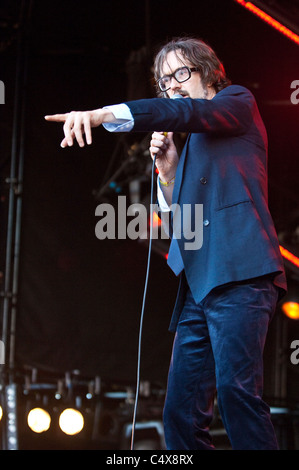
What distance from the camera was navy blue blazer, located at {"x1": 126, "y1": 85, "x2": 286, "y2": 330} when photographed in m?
1.69

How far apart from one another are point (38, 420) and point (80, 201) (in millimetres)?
1989

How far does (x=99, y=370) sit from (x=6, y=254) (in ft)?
4.13

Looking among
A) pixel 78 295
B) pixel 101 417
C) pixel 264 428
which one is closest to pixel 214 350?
pixel 264 428

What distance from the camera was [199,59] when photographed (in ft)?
6.67

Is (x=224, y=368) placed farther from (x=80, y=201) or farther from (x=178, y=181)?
(x=80, y=201)

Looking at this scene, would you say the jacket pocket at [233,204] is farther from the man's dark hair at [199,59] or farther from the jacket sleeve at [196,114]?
the man's dark hair at [199,59]

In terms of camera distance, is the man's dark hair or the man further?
the man's dark hair

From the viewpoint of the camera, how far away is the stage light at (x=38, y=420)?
389 cm

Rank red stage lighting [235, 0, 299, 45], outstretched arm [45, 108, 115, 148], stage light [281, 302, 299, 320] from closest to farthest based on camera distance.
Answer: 1. outstretched arm [45, 108, 115, 148]
2. red stage lighting [235, 0, 299, 45]
3. stage light [281, 302, 299, 320]

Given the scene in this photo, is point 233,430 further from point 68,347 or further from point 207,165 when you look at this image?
point 68,347

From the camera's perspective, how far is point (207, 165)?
188 centimetres

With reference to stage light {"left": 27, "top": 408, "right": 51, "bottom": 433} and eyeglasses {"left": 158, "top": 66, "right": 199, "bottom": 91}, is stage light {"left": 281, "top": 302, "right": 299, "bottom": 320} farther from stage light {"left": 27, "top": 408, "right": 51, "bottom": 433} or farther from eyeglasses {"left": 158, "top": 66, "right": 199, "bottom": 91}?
eyeglasses {"left": 158, "top": 66, "right": 199, "bottom": 91}
